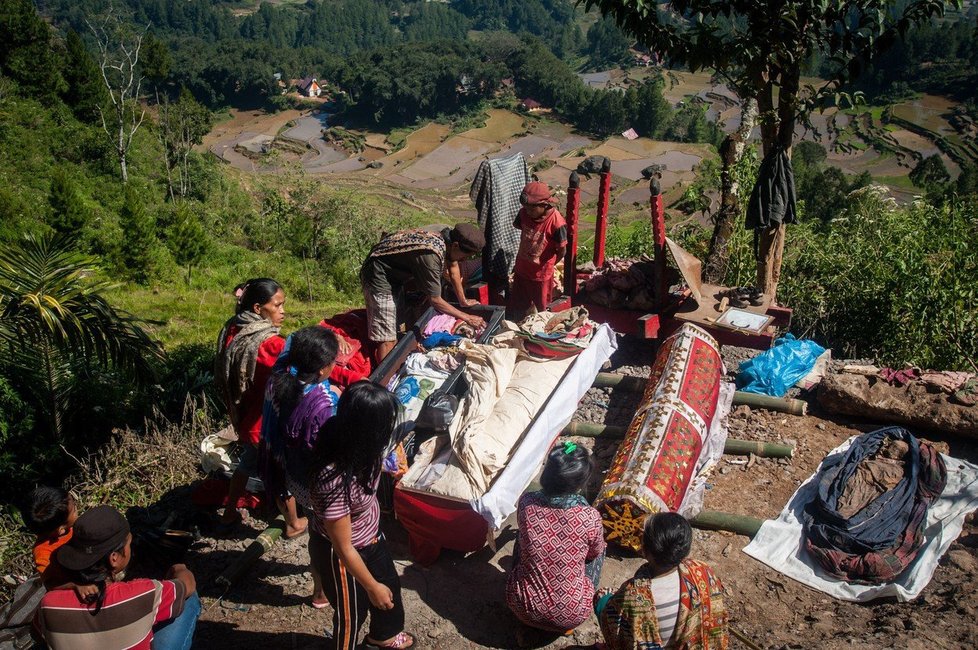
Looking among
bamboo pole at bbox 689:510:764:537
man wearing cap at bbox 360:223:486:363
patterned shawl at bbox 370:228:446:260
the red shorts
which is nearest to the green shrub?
the red shorts

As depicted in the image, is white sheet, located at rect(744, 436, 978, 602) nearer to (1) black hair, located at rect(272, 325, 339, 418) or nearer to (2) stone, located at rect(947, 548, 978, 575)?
(2) stone, located at rect(947, 548, 978, 575)

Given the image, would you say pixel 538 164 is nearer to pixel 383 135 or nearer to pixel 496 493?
pixel 383 135

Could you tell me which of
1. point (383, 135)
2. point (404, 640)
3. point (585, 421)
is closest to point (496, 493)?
point (404, 640)

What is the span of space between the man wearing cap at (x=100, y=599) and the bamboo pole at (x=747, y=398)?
3.75 m

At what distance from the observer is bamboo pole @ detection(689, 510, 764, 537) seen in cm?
421

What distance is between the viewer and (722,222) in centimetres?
785

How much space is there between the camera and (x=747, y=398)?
5.56 m

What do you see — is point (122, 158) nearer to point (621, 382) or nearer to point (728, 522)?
point (621, 382)

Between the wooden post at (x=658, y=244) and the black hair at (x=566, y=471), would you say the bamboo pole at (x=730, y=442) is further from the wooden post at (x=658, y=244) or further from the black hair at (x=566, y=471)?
the black hair at (x=566, y=471)

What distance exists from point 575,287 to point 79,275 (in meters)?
3.86

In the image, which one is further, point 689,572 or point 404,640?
point 404,640

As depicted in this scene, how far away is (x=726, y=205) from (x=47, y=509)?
675cm

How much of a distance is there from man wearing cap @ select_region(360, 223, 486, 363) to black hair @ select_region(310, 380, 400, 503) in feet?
7.98

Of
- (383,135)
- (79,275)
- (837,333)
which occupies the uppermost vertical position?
→ (79,275)
